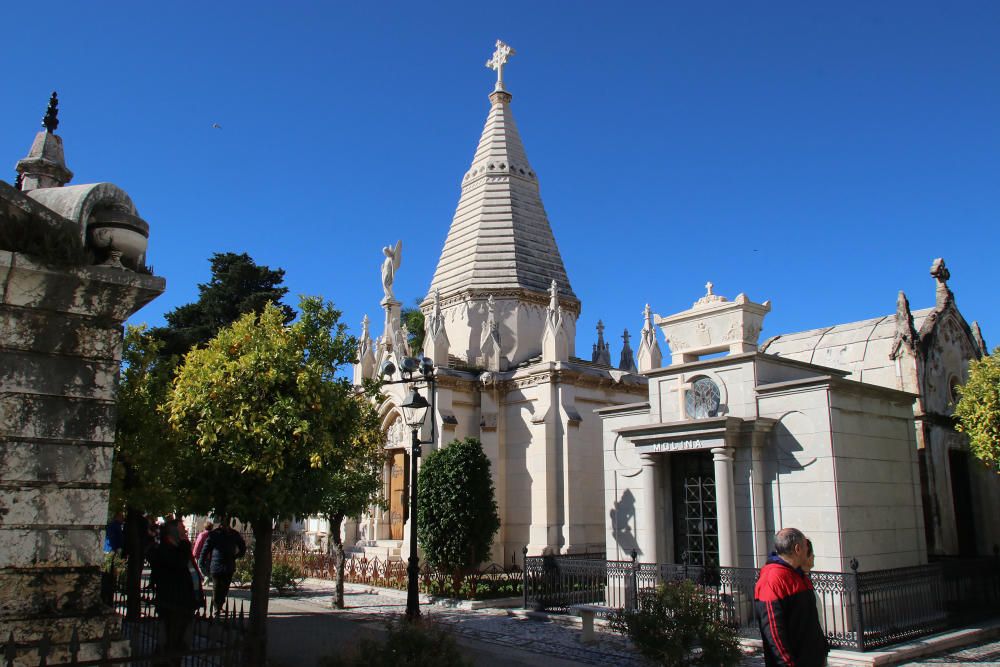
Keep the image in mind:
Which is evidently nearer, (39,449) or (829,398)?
(39,449)

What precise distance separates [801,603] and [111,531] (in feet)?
54.1

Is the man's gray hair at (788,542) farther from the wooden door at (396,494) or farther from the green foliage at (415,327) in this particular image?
the green foliage at (415,327)

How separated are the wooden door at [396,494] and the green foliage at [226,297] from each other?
11.5 m

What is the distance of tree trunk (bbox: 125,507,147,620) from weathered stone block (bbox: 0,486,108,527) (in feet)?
25.0

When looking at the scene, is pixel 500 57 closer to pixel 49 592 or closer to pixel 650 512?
pixel 650 512

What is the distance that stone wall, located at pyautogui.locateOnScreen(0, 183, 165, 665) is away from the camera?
526 cm

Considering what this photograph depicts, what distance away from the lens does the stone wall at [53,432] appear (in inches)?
207

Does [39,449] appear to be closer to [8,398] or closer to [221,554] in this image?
[8,398]

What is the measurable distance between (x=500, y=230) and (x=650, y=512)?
16608 millimetres

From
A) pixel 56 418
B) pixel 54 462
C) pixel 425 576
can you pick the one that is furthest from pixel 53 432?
pixel 425 576

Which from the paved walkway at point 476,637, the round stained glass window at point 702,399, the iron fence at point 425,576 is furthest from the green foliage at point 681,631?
the iron fence at point 425,576

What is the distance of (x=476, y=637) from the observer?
1420 cm

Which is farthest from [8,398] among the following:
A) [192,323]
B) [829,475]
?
[192,323]

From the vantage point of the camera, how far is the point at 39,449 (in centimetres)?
538
